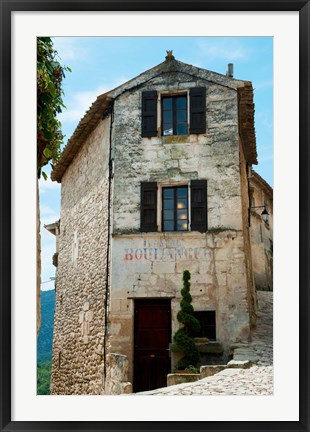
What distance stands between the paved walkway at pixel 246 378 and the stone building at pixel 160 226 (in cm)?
55

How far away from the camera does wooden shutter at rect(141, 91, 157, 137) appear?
1353cm

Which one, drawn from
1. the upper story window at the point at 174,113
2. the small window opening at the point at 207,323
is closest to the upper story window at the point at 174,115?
the upper story window at the point at 174,113

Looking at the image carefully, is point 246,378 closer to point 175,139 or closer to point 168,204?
point 168,204

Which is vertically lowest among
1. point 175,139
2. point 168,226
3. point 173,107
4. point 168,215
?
point 168,226

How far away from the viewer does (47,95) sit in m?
6.07

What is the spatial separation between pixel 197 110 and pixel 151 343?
5.25 metres

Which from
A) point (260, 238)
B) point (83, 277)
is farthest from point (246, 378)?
point (260, 238)

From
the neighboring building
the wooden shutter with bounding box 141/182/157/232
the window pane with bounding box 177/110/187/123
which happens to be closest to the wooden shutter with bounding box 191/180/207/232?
the wooden shutter with bounding box 141/182/157/232

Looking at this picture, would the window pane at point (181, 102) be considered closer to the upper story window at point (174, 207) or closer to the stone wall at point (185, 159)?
the stone wall at point (185, 159)

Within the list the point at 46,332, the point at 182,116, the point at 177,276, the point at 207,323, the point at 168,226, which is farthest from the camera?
the point at 46,332

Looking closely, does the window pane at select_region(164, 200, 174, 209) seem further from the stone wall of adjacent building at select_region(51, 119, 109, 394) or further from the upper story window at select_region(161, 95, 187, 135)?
the upper story window at select_region(161, 95, 187, 135)

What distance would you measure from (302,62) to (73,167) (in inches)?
508

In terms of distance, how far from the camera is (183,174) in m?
13.2

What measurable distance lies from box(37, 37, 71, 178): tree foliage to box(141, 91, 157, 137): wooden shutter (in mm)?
6901
